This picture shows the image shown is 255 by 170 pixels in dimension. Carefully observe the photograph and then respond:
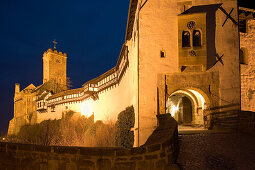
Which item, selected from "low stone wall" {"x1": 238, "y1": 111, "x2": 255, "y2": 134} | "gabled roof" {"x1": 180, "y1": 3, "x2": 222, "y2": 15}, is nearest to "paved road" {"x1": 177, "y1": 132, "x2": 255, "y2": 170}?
"low stone wall" {"x1": 238, "y1": 111, "x2": 255, "y2": 134}

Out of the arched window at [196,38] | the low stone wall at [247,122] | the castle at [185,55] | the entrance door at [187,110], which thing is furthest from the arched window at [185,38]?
the entrance door at [187,110]

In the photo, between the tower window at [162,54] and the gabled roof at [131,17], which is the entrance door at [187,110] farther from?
the tower window at [162,54]

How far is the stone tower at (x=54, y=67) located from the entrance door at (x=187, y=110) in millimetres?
34266

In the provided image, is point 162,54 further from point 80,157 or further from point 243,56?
point 80,157

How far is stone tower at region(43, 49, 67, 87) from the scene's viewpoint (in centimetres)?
4281

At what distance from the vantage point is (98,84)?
20141 mm

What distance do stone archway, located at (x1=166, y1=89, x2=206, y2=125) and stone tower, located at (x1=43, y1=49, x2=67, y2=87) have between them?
3226cm

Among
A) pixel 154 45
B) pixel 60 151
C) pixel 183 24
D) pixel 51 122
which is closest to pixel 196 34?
pixel 183 24

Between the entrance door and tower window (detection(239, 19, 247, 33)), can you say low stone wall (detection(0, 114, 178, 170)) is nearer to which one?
tower window (detection(239, 19, 247, 33))

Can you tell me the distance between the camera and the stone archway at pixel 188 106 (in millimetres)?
11812

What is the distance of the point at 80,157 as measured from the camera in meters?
3.51

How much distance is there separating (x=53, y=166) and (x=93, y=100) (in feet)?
59.6

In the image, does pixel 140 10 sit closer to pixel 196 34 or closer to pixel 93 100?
pixel 196 34

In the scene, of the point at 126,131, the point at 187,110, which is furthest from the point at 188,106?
the point at 126,131
